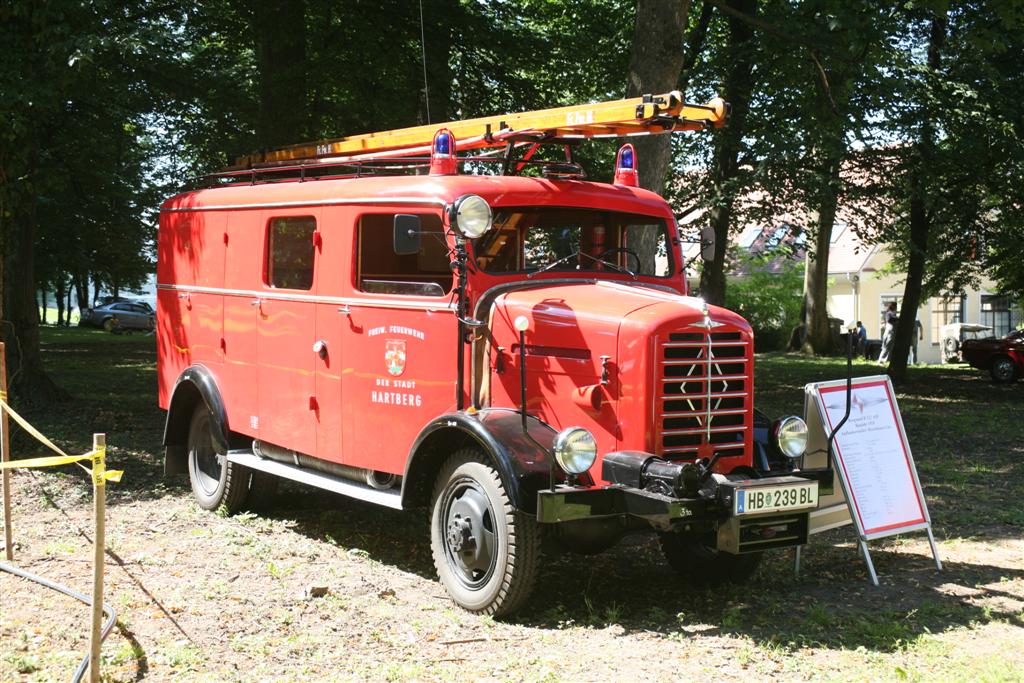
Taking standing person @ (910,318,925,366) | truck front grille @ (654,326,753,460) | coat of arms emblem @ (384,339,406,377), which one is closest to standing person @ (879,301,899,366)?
standing person @ (910,318,925,366)

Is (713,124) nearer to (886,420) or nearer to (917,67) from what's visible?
(886,420)

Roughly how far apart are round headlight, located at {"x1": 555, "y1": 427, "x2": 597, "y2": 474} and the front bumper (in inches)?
4.7

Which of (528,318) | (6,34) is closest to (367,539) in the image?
(528,318)

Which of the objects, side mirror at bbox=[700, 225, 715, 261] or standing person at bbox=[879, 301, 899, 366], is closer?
side mirror at bbox=[700, 225, 715, 261]

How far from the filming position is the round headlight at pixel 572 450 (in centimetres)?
583

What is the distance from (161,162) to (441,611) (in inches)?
944

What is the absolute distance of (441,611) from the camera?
21.0 feet

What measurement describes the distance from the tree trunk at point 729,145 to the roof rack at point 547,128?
9.80 meters

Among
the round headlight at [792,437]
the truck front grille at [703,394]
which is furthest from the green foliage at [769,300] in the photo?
the truck front grille at [703,394]

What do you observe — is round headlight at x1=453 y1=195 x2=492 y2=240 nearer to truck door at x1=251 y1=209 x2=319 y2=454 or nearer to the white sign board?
truck door at x1=251 y1=209 x2=319 y2=454

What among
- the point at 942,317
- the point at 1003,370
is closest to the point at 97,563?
the point at 1003,370

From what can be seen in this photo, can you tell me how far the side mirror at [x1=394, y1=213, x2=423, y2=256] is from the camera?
673cm

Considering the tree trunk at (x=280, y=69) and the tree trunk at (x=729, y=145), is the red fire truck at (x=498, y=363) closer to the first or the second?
the tree trunk at (x=280, y=69)

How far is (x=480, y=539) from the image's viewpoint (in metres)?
6.34
